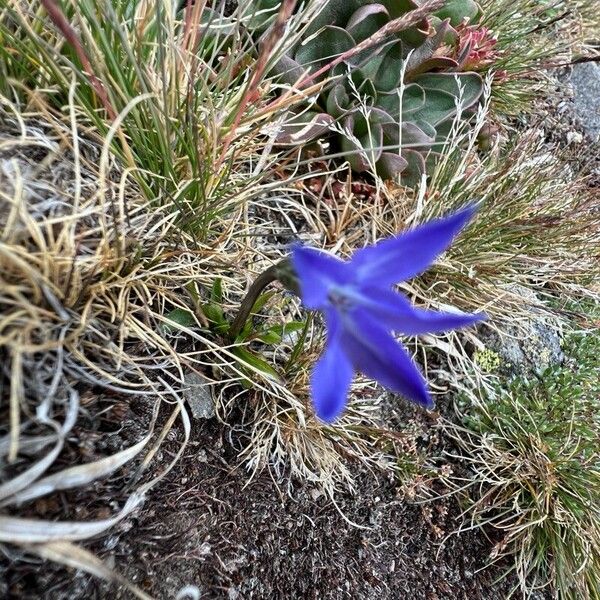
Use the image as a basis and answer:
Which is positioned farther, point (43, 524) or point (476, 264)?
point (476, 264)

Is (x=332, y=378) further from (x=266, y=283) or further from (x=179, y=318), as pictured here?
(x=179, y=318)

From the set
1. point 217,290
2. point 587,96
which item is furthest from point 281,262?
point 587,96

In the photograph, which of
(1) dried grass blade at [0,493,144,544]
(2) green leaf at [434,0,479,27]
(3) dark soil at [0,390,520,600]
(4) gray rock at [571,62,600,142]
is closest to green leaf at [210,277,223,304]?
(3) dark soil at [0,390,520,600]

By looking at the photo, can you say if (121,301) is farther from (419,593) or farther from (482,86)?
(482,86)

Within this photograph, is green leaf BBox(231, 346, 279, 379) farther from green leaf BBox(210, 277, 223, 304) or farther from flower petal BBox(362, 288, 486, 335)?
flower petal BBox(362, 288, 486, 335)

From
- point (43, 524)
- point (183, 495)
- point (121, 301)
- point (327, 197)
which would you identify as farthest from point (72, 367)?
point (327, 197)

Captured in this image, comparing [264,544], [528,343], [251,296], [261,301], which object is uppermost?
[251,296]
